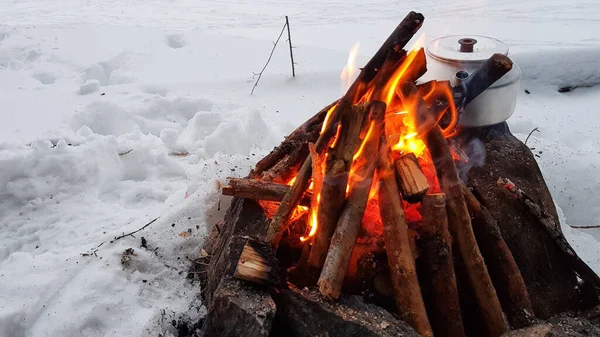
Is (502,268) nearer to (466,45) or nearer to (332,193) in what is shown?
(332,193)

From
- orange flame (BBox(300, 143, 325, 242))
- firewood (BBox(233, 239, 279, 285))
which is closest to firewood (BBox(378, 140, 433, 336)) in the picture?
orange flame (BBox(300, 143, 325, 242))

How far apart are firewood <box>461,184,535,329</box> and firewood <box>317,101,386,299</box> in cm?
49

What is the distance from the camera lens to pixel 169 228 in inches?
114

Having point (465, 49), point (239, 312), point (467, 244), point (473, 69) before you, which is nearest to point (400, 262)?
point (467, 244)

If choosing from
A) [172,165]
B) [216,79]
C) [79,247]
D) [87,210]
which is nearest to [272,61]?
[216,79]

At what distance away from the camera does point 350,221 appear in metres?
2.00

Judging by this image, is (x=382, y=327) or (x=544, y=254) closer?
(x=382, y=327)

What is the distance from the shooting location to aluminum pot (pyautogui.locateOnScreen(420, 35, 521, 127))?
8.31ft

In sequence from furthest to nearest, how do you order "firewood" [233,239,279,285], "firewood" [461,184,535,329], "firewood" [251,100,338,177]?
"firewood" [251,100,338,177], "firewood" [461,184,535,329], "firewood" [233,239,279,285]

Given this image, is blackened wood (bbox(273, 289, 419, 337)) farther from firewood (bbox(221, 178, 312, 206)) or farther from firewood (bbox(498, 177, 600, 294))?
firewood (bbox(498, 177, 600, 294))

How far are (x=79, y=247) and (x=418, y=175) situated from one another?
2063 mm

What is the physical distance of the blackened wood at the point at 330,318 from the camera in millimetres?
1724

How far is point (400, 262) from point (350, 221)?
265 mm

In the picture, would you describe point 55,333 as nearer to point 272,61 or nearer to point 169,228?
point 169,228
